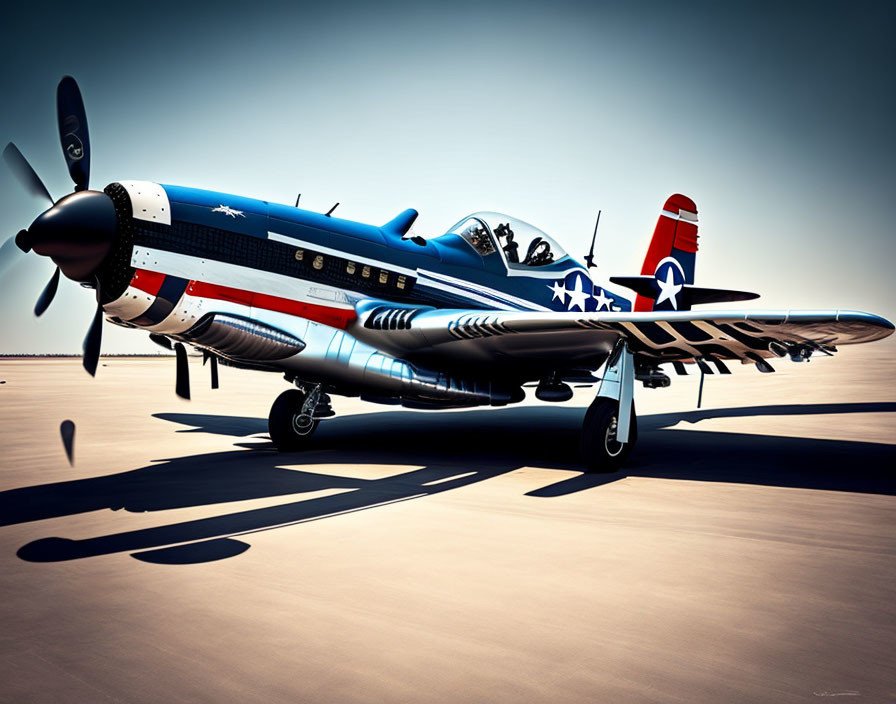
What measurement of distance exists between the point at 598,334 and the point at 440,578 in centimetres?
428

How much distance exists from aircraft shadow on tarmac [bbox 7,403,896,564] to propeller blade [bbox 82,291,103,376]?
44.2 inches

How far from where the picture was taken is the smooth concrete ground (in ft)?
7.30

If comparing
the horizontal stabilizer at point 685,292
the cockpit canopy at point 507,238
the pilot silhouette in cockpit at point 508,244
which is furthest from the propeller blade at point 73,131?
the horizontal stabilizer at point 685,292

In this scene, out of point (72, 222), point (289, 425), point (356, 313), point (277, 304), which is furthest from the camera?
point (289, 425)

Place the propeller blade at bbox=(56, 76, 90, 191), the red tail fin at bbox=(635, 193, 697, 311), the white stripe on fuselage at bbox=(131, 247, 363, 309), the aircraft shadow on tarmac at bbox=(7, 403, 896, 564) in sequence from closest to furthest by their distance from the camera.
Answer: the aircraft shadow on tarmac at bbox=(7, 403, 896, 564) < the propeller blade at bbox=(56, 76, 90, 191) < the white stripe on fuselage at bbox=(131, 247, 363, 309) < the red tail fin at bbox=(635, 193, 697, 311)

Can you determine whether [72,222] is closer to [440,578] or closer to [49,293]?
[49,293]

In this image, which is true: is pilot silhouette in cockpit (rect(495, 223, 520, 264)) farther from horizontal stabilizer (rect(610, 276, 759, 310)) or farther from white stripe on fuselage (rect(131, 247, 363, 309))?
white stripe on fuselage (rect(131, 247, 363, 309))

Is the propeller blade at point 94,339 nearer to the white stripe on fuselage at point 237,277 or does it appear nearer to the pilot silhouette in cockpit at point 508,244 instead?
the white stripe on fuselage at point 237,277

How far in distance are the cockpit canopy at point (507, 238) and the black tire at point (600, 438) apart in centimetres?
303

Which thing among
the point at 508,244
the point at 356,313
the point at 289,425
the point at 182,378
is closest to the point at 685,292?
the point at 508,244

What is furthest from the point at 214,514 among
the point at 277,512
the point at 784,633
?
the point at 784,633

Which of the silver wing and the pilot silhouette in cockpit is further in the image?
the pilot silhouette in cockpit

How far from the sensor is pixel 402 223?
28.1 feet

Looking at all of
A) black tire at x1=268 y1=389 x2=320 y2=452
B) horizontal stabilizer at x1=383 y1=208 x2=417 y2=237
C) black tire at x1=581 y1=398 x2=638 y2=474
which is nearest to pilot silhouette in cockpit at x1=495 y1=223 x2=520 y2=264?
horizontal stabilizer at x1=383 y1=208 x2=417 y2=237
